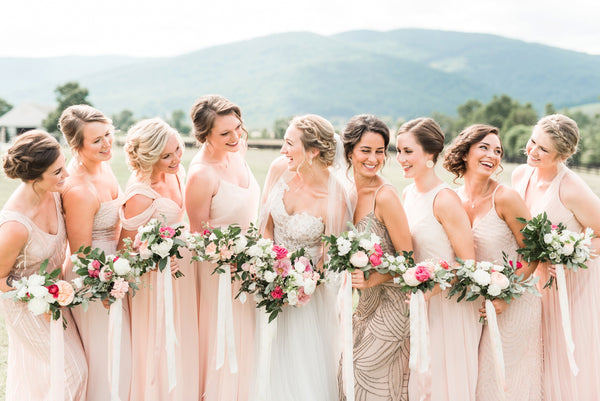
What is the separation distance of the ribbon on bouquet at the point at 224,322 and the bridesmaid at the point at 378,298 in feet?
4.12

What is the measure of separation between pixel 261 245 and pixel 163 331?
4.56 feet

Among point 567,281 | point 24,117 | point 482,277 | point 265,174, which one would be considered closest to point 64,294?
point 482,277

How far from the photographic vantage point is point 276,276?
509 cm

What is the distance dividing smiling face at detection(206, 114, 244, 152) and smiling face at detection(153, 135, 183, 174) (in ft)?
1.39

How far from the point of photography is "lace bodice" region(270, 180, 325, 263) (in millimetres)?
5492

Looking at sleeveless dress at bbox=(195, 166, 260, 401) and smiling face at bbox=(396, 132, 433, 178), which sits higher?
smiling face at bbox=(396, 132, 433, 178)

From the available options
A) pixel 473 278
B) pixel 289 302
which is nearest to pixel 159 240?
pixel 289 302

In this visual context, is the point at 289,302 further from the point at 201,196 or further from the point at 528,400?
the point at 528,400

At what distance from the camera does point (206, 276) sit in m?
5.73

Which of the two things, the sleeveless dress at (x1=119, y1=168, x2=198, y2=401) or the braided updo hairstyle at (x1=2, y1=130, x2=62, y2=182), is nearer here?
the braided updo hairstyle at (x1=2, y1=130, x2=62, y2=182)

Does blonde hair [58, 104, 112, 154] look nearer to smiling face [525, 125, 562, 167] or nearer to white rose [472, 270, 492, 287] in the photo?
white rose [472, 270, 492, 287]

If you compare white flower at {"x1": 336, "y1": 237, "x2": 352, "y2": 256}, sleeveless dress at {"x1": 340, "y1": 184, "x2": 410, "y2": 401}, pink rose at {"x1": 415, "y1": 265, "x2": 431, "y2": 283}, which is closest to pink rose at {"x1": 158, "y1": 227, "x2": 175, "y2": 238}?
white flower at {"x1": 336, "y1": 237, "x2": 352, "y2": 256}

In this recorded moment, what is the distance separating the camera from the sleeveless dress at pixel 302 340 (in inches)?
215

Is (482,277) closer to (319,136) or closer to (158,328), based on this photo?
(319,136)
